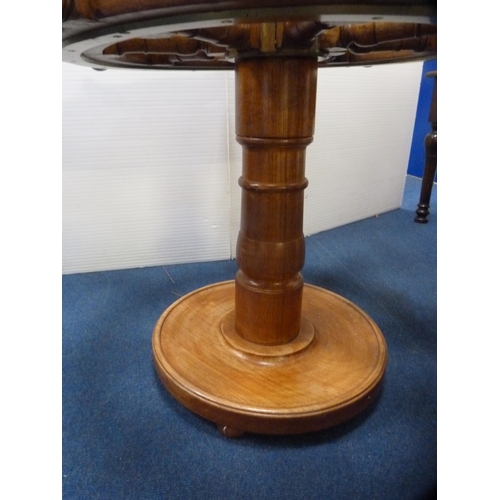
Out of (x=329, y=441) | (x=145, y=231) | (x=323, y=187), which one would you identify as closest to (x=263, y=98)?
(x=329, y=441)

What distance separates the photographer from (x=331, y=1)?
0.38m

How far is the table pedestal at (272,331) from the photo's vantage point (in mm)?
662

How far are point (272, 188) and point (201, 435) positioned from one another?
42cm

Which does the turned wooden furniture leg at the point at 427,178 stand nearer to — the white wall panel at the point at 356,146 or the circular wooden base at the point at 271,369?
the white wall panel at the point at 356,146

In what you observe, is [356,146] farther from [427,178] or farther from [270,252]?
[270,252]

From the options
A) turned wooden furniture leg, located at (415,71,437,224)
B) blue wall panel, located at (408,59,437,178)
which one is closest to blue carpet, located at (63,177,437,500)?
turned wooden furniture leg, located at (415,71,437,224)

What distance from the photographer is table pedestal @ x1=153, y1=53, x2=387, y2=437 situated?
26.1 inches

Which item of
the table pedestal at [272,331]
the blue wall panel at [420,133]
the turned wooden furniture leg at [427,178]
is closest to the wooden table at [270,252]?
the table pedestal at [272,331]

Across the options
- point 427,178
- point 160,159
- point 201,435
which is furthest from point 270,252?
point 427,178

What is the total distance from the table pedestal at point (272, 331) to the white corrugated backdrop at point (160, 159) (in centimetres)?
53

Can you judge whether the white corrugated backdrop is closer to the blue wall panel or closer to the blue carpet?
the blue carpet
